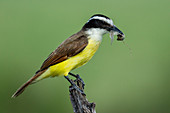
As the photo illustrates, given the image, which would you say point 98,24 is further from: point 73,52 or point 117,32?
point 73,52

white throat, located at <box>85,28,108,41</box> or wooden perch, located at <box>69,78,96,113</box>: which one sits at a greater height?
white throat, located at <box>85,28,108,41</box>

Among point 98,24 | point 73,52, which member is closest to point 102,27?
point 98,24

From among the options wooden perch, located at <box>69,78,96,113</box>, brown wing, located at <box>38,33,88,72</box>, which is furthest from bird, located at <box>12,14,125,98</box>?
wooden perch, located at <box>69,78,96,113</box>

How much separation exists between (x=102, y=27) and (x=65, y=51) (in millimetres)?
775

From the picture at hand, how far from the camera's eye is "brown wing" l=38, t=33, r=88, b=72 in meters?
6.17

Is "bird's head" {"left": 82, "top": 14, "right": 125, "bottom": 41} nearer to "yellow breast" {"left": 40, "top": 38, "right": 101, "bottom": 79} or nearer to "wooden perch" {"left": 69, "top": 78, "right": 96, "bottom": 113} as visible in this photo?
"yellow breast" {"left": 40, "top": 38, "right": 101, "bottom": 79}

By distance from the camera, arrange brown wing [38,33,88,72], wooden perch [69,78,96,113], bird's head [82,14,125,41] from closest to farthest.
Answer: wooden perch [69,78,96,113]
brown wing [38,33,88,72]
bird's head [82,14,125,41]

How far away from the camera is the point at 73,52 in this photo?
6246mm

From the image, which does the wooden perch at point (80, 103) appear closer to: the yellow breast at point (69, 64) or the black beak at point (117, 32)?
the yellow breast at point (69, 64)

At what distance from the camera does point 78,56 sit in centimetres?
627

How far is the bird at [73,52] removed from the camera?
20.3 ft

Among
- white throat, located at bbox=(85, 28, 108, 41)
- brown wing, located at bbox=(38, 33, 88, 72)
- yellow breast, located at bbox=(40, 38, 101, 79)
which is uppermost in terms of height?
white throat, located at bbox=(85, 28, 108, 41)

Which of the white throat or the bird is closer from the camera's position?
the bird

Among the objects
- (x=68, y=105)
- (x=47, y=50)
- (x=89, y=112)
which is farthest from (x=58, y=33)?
(x=89, y=112)
